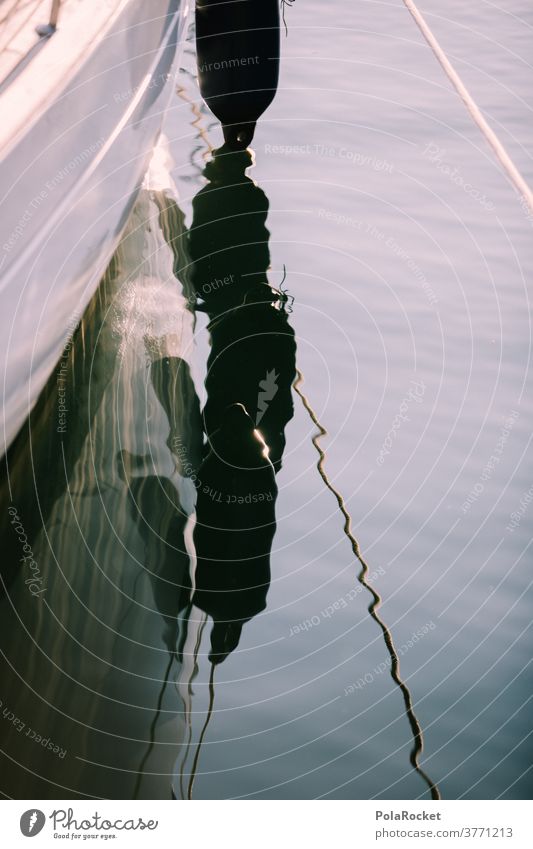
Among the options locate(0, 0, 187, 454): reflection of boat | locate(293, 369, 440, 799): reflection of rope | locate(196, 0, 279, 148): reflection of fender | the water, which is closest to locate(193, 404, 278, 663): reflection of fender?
the water

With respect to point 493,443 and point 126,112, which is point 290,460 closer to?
point 493,443

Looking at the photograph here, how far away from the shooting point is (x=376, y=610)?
1456 millimetres

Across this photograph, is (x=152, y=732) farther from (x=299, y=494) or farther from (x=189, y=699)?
(x=299, y=494)

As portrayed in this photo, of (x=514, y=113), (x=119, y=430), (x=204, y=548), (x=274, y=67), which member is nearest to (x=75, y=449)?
(x=119, y=430)

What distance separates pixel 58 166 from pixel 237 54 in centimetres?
102

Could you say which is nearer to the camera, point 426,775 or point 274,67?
point 426,775

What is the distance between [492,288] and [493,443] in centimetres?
50

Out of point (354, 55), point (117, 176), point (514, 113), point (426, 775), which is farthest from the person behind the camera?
point (354, 55)

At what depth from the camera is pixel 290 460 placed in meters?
1.71
